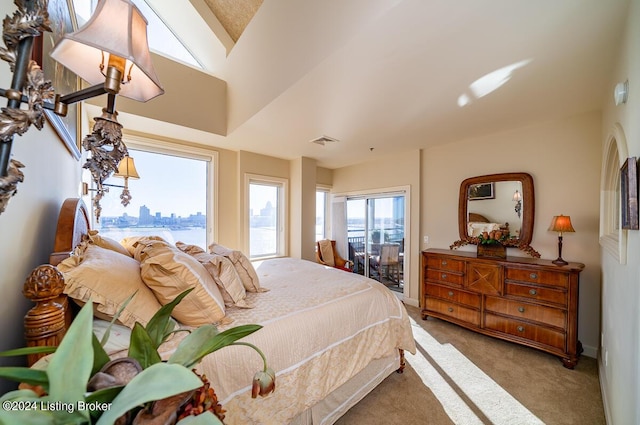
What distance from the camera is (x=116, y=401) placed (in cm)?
37

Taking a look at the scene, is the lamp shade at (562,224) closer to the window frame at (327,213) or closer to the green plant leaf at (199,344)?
the green plant leaf at (199,344)

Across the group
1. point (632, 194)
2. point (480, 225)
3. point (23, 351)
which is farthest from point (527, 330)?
point (23, 351)

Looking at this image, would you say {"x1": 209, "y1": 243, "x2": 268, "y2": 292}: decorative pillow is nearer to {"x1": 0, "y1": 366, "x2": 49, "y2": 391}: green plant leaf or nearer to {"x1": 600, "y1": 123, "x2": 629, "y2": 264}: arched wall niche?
{"x1": 0, "y1": 366, "x2": 49, "y2": 391}: green plant leaf

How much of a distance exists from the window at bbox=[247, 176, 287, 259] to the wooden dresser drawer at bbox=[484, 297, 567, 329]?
3.19m

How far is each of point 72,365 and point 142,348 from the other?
17 centimetres

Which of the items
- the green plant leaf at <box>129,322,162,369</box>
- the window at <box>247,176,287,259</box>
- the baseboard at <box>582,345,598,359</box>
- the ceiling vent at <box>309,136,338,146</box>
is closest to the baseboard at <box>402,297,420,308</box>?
the baseboard at <box>582,345,598,359</box>

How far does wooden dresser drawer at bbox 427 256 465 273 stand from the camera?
10.2 ft

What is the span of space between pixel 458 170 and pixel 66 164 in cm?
425

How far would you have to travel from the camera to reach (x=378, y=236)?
470 cm

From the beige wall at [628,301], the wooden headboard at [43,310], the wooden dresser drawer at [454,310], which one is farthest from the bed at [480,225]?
the wooden headboard at [43,310]

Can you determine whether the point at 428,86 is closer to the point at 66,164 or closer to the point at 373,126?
the point at 373,126

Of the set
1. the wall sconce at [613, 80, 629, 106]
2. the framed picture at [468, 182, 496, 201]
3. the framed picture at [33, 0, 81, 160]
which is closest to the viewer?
the framed picture at [33, 0, 81, 160]

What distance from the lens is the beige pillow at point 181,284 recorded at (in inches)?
49.3

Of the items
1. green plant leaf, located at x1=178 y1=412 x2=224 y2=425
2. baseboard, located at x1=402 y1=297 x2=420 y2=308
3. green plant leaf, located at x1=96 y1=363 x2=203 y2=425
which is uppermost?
green plant leaf, located at x1=96 y1=363 x2=203 y2=425
